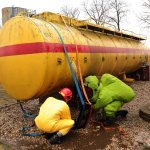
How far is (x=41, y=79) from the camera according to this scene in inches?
202

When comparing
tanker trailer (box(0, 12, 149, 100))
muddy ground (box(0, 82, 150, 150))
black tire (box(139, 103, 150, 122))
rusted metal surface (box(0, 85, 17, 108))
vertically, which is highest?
tanker trailer (box(0, 12, 149, 100))

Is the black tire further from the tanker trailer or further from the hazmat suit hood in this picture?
the tanker trailer

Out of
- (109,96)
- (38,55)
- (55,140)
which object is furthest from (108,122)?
(38,55)

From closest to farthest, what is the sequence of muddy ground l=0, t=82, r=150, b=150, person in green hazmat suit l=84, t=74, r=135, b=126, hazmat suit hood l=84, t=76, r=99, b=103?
muddy ground l=0, t=82, r=150, b=150 < person in green hazmat suit l=84, t=74, r=135, b=126 < hazmat suit hood l=84, t=76, r=99, b=103

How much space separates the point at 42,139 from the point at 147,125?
214cm

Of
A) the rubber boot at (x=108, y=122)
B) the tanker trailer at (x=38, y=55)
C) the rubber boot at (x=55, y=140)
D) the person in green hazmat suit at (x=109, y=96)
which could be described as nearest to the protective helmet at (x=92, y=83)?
the person in green hazmat suit at (x=109, y=96)

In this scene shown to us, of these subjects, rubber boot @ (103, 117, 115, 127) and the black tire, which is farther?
the black tire

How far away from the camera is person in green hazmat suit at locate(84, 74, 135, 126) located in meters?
5.38

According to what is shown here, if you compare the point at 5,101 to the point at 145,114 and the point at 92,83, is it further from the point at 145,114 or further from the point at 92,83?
the point at 145,114

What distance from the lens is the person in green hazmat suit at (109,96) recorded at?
5379 mm

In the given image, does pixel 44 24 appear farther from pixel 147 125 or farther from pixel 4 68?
pixel 147 125

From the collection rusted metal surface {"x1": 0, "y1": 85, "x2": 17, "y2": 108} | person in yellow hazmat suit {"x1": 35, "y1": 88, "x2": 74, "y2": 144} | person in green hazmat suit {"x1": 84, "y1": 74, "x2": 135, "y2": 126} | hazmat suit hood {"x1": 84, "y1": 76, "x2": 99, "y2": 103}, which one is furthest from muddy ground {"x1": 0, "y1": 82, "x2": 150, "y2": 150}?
rusted metal surface {"x1": 0, "y1": 85, "x2": 17, "y2": 108}

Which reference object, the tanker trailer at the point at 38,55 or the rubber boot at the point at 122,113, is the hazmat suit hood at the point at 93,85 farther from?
the rubber boot at the point at 122,113

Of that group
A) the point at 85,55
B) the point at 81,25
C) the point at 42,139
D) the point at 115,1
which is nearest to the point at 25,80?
the point at 42,139
